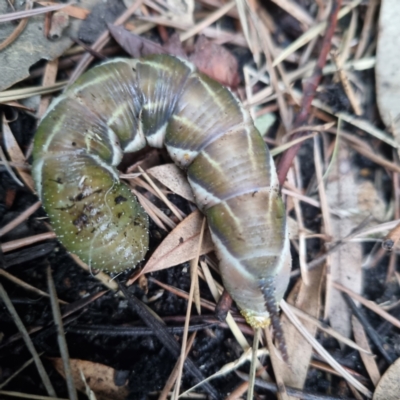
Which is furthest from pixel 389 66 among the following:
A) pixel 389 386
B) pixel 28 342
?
pixel 28 342

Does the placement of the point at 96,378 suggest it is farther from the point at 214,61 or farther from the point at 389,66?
the point at 389,66

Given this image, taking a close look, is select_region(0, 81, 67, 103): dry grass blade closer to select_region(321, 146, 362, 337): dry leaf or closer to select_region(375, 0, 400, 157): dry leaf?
select_region(321, 146, 362, 337): dry leaf

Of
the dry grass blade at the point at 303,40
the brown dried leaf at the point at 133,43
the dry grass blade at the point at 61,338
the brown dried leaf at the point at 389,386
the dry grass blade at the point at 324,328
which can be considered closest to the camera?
the dry grass blade at the point at 61,338

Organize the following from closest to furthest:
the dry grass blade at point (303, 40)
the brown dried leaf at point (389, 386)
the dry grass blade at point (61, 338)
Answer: the dry grass blade at point (61, 338)
the brown dried leaf at point (389, 386)
the dry grass blade at point (303, 40)

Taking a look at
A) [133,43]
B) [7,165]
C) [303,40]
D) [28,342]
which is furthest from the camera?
[303,40]

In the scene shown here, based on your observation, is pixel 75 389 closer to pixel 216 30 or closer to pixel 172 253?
pixel 172 253

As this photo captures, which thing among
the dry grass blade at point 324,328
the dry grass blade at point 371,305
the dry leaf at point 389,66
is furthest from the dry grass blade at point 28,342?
the dry leaf at point 389,66

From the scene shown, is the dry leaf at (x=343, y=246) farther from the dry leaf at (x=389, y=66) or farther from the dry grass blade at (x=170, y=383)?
the dry grass blade at (x=170, y=383)

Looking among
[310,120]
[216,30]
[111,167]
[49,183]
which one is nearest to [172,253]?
[111,167]
